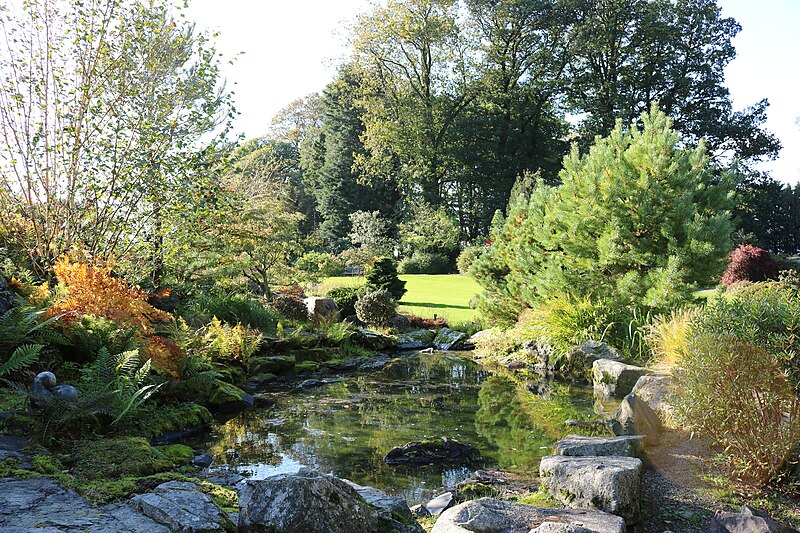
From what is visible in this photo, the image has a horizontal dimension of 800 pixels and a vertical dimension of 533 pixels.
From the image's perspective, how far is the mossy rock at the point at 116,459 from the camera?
4.45m

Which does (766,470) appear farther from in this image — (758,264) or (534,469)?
(758,264)

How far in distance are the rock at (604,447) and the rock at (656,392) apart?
1021mm

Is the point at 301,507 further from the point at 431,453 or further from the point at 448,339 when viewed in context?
the point at 448,339

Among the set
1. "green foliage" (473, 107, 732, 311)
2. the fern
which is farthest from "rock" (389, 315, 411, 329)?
the fern

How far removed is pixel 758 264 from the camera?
1916cm

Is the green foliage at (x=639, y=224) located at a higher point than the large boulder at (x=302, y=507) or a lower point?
higher

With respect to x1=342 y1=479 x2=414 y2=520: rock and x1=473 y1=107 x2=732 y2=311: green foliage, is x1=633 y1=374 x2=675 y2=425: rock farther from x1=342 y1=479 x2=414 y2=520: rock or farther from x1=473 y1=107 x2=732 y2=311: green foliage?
x1=342 y1=479 x2=414 y2=520: rock

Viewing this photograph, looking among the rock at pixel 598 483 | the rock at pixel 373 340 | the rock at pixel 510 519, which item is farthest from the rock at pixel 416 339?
the rock at pixel 510 519

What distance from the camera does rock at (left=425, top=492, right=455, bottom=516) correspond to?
4.66 meters

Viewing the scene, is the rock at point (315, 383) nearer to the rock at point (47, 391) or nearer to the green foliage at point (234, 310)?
the green foliage at point (234, 310)

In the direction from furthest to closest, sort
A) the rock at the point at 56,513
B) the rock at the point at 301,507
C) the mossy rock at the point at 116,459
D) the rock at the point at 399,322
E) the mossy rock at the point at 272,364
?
the rock at the point at 399,322
the mossy rock at the point at 272,364
the mossy rock at the point at 116,459
the rock at the point at 56,513
the rock at the point at 301,507

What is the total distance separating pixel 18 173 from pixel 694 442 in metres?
8.84

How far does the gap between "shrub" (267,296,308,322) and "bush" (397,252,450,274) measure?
17.0 m

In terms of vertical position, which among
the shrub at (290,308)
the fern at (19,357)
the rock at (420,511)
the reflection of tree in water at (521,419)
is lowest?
the reflection of tree in water at (521,419)
